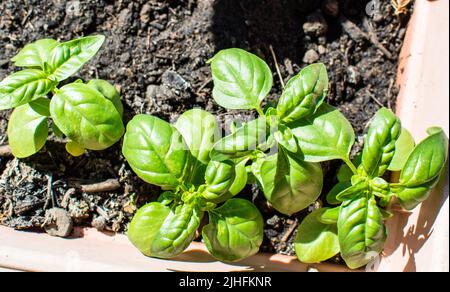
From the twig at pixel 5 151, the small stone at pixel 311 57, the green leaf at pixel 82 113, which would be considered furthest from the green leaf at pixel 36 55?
the small stone at pixel 311 57

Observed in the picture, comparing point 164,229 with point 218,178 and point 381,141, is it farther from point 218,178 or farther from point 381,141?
point 381,141

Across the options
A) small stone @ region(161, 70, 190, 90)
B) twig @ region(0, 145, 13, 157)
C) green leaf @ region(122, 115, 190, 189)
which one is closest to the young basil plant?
green leaf @ region(122, 115, 190, 189)

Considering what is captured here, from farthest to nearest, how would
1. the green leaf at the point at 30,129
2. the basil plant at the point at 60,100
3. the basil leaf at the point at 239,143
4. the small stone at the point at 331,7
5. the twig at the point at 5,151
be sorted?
the small stone at the point at 331,7 → the twig at the point at 5,151 → the green leaf at the point at 30,129 → the basil plant at the point at 60,100 → the basil leaf at the point at 239,143

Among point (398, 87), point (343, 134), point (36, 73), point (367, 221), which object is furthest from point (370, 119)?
point (36, 73)

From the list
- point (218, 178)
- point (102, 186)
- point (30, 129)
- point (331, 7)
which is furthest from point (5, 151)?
point (331, 7)

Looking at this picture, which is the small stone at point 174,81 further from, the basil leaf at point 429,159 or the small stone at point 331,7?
the basil leaf at point 429,159

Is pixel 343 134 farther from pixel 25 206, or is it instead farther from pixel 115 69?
pixel 25 206
